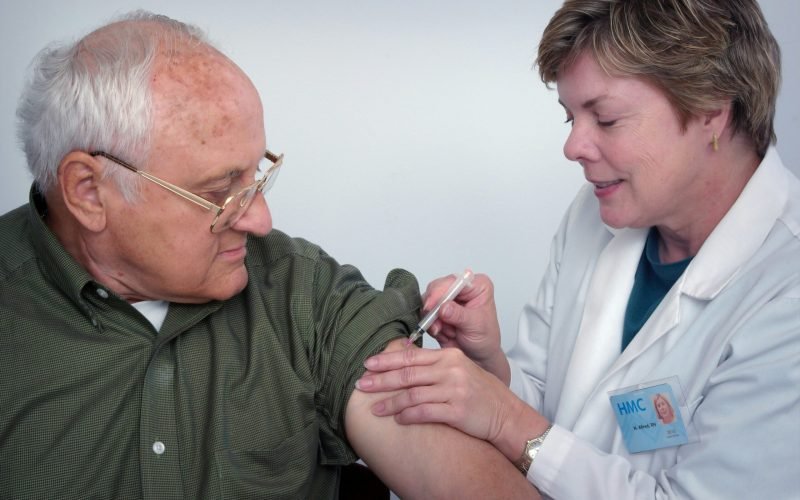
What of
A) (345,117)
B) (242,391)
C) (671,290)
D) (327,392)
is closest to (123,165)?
(242,391)

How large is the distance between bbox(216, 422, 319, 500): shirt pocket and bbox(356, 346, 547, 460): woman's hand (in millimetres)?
146

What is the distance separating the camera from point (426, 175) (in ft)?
9.78

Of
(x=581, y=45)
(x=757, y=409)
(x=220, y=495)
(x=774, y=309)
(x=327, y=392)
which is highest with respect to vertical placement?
(x=581, y=45)

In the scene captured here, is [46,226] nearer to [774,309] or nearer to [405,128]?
[774,309]

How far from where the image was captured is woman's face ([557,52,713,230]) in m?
1.70

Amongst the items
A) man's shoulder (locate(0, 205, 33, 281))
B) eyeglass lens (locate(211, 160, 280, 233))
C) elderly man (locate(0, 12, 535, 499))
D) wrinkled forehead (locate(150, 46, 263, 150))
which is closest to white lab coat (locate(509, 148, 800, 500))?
elderly man (locate(0, 12, 535, 499))

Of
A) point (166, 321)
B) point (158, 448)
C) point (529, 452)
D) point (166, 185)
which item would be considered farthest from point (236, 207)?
point (529, 452)

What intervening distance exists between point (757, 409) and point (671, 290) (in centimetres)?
34

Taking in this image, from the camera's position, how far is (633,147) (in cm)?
171

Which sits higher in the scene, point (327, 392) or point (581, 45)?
point (581, 45)

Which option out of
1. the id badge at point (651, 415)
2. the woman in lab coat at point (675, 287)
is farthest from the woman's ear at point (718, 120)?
the id badge at point (651, 415)

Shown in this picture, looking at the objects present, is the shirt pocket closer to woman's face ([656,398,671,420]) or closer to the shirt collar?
the shirt collar

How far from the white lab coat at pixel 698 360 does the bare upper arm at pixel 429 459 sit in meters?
0.12

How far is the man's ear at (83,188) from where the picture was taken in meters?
1.50
